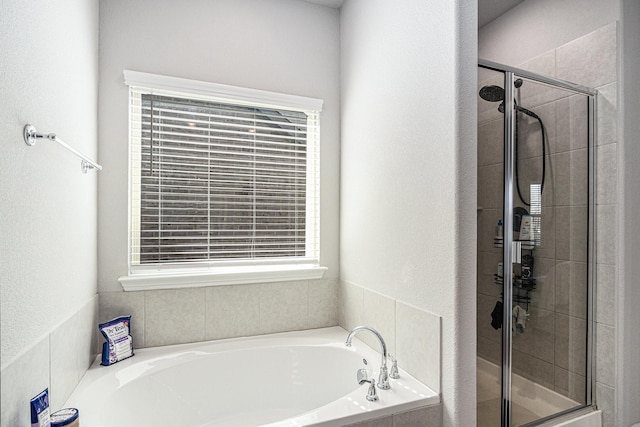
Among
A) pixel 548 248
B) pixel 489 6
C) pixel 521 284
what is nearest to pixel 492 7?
pixel 489 6

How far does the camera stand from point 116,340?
1781mm

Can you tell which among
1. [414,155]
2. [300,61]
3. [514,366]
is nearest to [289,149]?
[300,61]

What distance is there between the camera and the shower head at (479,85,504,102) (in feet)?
5.18

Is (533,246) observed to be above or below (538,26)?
below

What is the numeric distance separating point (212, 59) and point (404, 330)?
1.86 meters

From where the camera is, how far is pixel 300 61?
2.29 m

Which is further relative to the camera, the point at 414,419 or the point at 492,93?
the point at 492,93

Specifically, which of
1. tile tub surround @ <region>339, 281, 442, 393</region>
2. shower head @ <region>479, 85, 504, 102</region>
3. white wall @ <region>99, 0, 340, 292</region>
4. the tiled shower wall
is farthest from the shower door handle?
white wall @ <region>99, 0, 340, 292</region>

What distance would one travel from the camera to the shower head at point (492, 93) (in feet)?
5.18

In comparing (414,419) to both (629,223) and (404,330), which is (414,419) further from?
(629,223)

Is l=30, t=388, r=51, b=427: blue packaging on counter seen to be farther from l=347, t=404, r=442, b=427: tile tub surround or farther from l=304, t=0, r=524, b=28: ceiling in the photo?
l=304, t=0, r=524, b=28: ceiling

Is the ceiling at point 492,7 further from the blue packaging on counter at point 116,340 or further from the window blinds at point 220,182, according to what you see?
the blue packaging on counter at point 116,340

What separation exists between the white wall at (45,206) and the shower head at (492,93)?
5.60 ft

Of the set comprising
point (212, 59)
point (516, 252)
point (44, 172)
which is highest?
point (212, 59)
